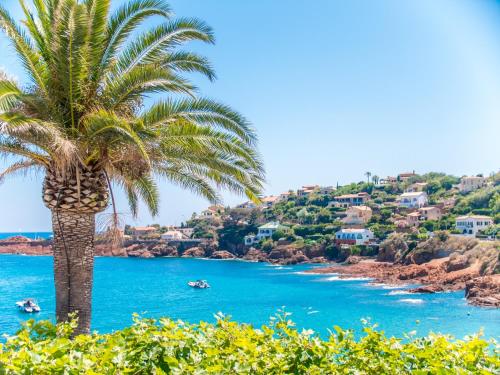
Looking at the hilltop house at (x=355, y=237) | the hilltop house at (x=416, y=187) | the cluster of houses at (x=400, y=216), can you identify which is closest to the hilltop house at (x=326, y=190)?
the cluster of houses at (x=400, y=216)

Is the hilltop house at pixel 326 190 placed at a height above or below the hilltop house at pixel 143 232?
above

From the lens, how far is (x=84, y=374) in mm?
4113

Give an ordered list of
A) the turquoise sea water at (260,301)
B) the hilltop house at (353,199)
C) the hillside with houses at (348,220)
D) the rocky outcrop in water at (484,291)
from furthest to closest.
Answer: the hilltop house at (353,199)
the hillside with houses at (348,220)
the rocky outcrop in water at (484,291)
the turquoise sea water at (260,301)

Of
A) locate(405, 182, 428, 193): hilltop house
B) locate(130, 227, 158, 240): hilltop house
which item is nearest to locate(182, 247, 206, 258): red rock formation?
locate(130, 227, 158, 240): hilltop house

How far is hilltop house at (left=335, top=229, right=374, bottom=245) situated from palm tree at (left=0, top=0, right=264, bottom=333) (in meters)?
78.4

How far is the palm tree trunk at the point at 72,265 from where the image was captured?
864cm

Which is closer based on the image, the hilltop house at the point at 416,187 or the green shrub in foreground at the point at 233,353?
the green shrub in foreground at the point at 233,353

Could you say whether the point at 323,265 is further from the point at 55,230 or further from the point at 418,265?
the point at 55,230

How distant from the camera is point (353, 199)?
114 metres

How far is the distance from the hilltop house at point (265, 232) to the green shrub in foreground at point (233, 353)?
95.3 metres

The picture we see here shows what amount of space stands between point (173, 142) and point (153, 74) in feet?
4.23

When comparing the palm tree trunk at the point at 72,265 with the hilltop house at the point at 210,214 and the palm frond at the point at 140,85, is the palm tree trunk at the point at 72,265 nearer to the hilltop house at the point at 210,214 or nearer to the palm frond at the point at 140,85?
the palm frond at the point at 140,85

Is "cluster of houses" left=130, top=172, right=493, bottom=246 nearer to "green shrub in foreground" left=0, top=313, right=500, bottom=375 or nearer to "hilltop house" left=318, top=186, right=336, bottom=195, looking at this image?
"hilltop house" left=318, top=186, right=336, bottom=195

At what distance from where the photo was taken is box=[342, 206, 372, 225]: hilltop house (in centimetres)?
9569
